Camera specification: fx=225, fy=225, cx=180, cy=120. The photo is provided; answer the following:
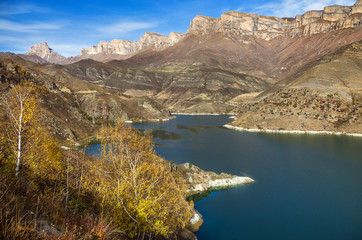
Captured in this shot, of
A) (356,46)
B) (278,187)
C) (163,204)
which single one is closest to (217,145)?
(278,187)

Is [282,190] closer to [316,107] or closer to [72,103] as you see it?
[316,107]

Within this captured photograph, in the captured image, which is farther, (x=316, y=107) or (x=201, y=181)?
(x=316, y=107)

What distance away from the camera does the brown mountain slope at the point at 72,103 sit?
72188mm

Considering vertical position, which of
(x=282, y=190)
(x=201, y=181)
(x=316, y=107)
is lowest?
(x=282, y=190)

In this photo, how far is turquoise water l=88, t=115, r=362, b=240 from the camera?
28047 millimetres

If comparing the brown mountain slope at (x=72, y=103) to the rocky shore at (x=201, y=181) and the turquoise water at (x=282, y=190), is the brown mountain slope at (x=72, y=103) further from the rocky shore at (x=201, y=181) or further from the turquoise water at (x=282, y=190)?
the rocky shore at (x=201, y=181)

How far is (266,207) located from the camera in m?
33.5

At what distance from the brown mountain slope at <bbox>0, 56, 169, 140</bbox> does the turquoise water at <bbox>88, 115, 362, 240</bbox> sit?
623 inches

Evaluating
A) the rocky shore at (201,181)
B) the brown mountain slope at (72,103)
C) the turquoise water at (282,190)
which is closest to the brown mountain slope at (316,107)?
the turquoise water at (282,190)

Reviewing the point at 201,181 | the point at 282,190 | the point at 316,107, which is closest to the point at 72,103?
the point at 201,181

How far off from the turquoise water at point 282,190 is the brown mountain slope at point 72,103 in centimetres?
1583

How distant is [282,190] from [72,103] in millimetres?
Result: 89723

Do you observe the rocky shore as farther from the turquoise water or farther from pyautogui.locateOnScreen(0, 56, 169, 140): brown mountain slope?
pyautogui.locateOnScreen(0, 56, 169, 140): brown mountain slope

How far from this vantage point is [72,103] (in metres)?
98.4
